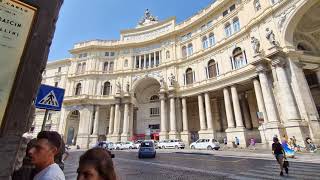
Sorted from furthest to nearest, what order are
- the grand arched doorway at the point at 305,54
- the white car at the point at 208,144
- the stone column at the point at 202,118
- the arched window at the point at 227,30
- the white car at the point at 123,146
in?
the white car at the point at 123,146, the arched window at the point at 227,30, the stone column at the point at 202,118, the white car at the point at 208,144, the grand arched doorway at the point at 305,54

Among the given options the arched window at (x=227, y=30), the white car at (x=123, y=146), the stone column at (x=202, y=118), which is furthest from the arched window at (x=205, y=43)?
the white car at (x=123, y=146)

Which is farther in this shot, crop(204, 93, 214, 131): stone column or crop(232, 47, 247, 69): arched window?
crop(204, 93, 214, 131): stone column

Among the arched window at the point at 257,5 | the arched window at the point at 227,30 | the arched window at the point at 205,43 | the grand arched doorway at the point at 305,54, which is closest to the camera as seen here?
the grand arched doorway at the point at 305,54

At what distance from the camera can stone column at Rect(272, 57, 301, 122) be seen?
17.8 meters

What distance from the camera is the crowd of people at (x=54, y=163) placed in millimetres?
1304

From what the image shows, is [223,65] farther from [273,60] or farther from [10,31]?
[10,31]

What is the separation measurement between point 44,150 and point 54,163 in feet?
0.57

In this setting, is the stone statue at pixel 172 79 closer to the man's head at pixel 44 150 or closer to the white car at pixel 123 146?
the white car at pixel 123 146

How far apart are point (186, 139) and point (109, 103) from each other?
16.8m

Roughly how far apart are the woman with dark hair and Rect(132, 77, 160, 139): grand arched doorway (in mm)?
35223

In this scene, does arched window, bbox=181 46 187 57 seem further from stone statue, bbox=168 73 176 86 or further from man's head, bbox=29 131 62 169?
man's head, bbox=29 131 62 169

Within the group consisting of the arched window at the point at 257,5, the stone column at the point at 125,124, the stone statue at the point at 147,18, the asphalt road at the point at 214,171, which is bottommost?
the asphalt road at the point at 214,171

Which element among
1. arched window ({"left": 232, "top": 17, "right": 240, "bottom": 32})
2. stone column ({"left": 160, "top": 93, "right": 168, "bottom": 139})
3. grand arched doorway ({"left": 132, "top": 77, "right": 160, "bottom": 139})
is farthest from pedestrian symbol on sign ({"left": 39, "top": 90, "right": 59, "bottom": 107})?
grand arched doorway ({"left": 132, "top": 77, "right": 160, "bottom": 139})

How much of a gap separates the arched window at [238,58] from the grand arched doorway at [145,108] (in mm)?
15852
